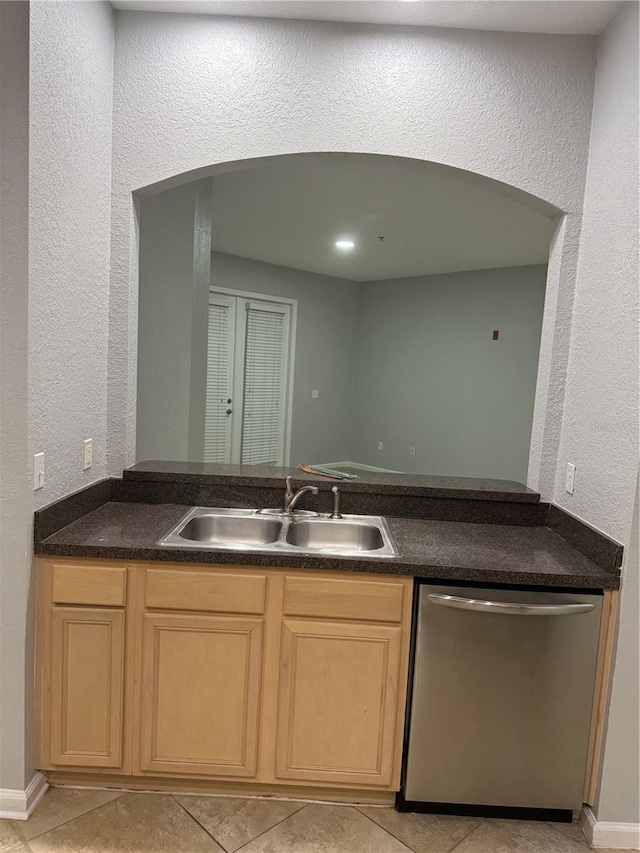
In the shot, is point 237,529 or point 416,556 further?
point 237,529

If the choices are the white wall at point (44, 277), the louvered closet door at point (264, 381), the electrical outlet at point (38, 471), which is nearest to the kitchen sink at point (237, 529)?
the white wall at point (44, 277)

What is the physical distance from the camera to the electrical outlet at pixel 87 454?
80.0 inches

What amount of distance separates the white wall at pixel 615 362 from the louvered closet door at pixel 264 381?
4.81 m

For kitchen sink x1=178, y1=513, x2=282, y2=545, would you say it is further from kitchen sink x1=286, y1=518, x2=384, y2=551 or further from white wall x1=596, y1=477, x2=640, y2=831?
white wall x1=596, y1=477, x2=640, y2=831

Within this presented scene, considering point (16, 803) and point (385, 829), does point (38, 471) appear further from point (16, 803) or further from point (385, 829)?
point (385, 829)

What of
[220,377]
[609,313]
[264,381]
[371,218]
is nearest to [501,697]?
[609,313]

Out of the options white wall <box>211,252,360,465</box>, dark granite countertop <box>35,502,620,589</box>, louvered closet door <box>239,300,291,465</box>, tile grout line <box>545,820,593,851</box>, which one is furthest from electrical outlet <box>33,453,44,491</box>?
white wall <box>211,252,360,465</box>

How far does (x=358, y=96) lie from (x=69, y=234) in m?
1.20

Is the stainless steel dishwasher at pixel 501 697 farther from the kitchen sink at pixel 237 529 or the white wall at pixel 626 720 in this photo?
the kitchen sink at pixel 237 529

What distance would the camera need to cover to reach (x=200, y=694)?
1.77m

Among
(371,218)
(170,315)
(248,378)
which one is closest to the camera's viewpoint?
(170,315)

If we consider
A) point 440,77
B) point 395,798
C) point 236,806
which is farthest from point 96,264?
point 395,798

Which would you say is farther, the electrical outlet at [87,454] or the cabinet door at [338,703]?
the electrical outlet at [87,454]

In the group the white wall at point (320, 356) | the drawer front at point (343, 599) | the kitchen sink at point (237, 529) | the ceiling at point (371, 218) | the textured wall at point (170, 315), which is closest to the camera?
the drawer front at point (343, 599)
